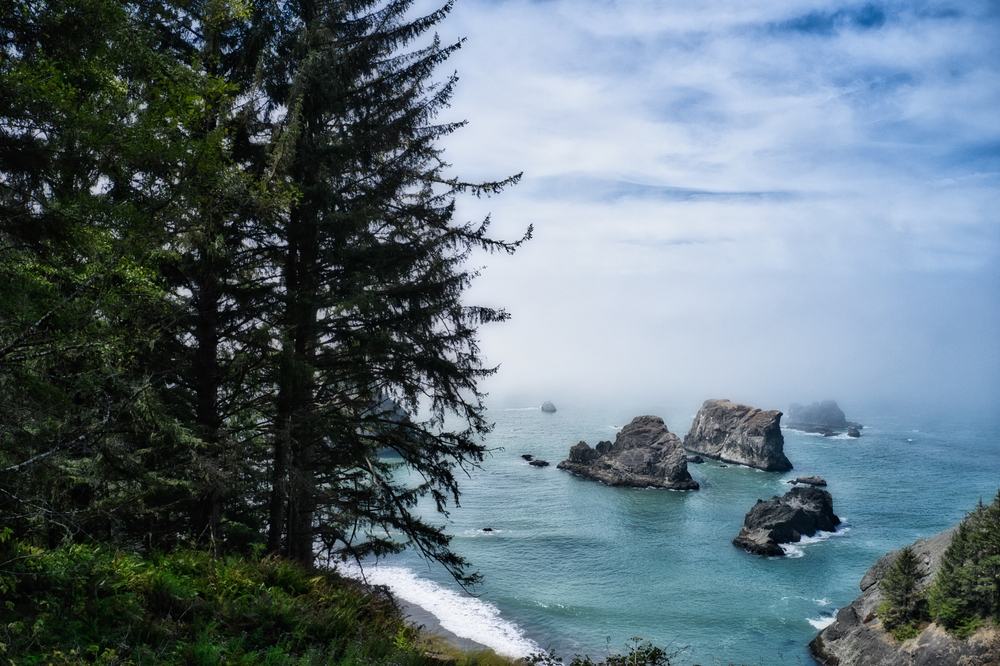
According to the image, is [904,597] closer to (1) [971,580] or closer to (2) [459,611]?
(1) [971,580]

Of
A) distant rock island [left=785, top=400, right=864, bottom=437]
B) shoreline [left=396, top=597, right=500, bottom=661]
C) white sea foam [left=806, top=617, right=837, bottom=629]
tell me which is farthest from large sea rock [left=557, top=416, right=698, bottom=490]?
distant rock island [left=785, top=400, right=864, bottom=437]

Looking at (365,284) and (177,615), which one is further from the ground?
(365,284)

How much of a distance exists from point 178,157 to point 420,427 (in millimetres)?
6689

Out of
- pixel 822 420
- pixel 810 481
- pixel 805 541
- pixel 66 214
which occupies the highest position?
pixel 66 214

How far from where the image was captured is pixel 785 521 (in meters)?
43.8

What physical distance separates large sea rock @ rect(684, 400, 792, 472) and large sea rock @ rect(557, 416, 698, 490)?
14.3 metres

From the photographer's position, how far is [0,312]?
452 cm

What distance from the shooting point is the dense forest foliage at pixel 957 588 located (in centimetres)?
2098

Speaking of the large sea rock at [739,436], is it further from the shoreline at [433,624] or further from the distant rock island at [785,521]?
the shoreline at [433,624]

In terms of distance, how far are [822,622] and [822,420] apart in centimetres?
9973

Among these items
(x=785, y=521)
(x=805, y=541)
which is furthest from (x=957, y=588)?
(x=805, y=541)

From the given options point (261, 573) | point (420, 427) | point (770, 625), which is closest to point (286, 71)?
point (420, 427)

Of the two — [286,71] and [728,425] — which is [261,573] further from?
[728,425]

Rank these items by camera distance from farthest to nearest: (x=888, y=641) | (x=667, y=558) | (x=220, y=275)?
1. (x=667, y=558)
2. (x=888, y=641)
3. (x=220, y=275)
